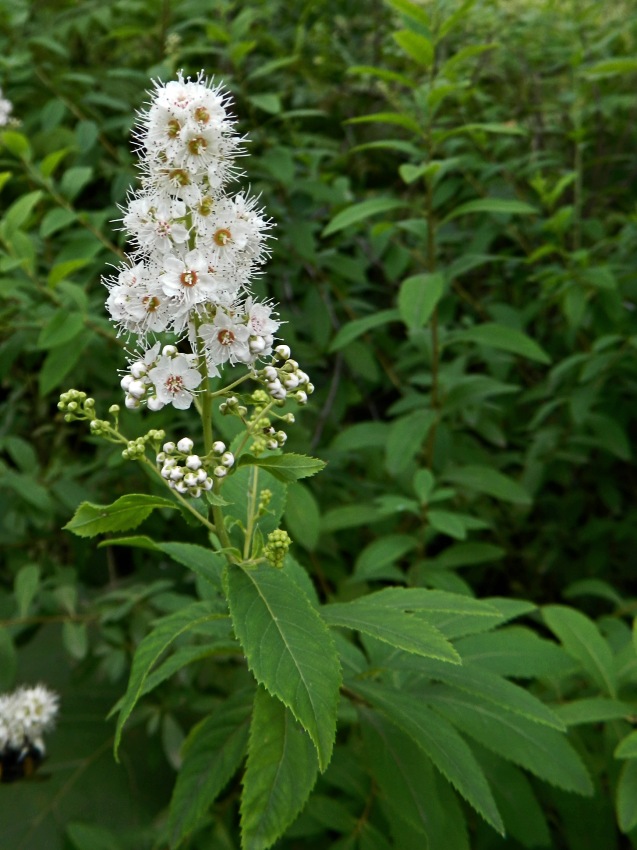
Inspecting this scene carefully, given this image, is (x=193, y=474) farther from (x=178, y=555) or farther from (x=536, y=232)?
(x=536, y=232)

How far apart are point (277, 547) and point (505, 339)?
4.63 ft

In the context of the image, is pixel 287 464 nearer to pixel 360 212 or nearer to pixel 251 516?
pixel 251 516

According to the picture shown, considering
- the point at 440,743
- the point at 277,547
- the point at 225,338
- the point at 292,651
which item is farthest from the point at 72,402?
the point at 440,743

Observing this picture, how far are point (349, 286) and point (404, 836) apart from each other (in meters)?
2.31

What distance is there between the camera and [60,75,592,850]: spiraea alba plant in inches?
45.7

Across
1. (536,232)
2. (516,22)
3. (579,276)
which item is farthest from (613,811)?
(516,22)

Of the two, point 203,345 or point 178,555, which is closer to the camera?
point 203,345

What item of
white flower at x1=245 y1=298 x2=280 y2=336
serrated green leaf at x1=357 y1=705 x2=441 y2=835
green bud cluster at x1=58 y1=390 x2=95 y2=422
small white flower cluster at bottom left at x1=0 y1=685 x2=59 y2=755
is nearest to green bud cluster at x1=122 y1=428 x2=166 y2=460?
green bud cluster at x1=58 y1=390 x2=95 y2=422

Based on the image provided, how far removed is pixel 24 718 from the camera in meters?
2.44

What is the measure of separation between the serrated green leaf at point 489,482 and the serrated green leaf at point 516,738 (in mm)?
930

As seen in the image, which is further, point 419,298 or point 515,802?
point 419,298

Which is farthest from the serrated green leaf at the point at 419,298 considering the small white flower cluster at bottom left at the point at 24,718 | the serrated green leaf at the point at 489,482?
the small white flower cluster at bottom left at the point at 24,718

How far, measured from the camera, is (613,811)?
→ 1.95 meters

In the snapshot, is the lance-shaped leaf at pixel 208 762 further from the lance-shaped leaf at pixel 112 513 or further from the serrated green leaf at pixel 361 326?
the serrated green leaf at pixel 361 326
